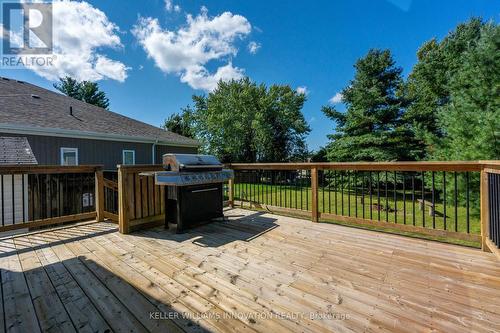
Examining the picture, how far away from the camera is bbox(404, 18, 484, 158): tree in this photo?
1045 cm

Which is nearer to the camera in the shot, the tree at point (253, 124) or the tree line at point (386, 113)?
the tree line at point (386, 113)

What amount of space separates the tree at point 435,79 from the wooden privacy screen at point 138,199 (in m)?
9.12

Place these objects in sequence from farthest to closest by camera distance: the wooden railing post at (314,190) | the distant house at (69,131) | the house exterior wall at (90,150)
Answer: the house exterior wall at (90,150) < the distant house at (69,131) < the wooden railing post at (314,190)

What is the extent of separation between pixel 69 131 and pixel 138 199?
6.22 m

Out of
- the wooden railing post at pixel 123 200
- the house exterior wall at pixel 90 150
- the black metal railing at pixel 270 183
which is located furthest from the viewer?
the house exterior wall at pixel 90 150

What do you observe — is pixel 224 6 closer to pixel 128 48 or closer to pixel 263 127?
pixel 128 48

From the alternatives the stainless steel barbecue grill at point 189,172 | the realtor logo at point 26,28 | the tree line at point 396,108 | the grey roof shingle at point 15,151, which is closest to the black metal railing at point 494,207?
the stainless steel barbecue grill at point 189,172

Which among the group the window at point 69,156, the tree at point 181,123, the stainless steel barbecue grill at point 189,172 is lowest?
the stainless steel barbecue grill at point 189,172

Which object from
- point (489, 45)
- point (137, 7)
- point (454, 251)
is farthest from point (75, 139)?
point (489, 45)

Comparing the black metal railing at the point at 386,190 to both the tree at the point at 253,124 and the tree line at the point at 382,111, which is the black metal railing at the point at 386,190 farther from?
the tree at the point at 253,124

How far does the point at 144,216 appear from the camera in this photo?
3.74 meters

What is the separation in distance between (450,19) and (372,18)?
784 cm

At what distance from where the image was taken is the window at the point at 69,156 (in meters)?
7.88

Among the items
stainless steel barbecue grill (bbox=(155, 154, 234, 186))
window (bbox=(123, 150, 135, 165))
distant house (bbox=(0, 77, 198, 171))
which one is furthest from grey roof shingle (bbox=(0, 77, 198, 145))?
stainless steel barbecue grill (bbox=(155, 154, 234, 186))
